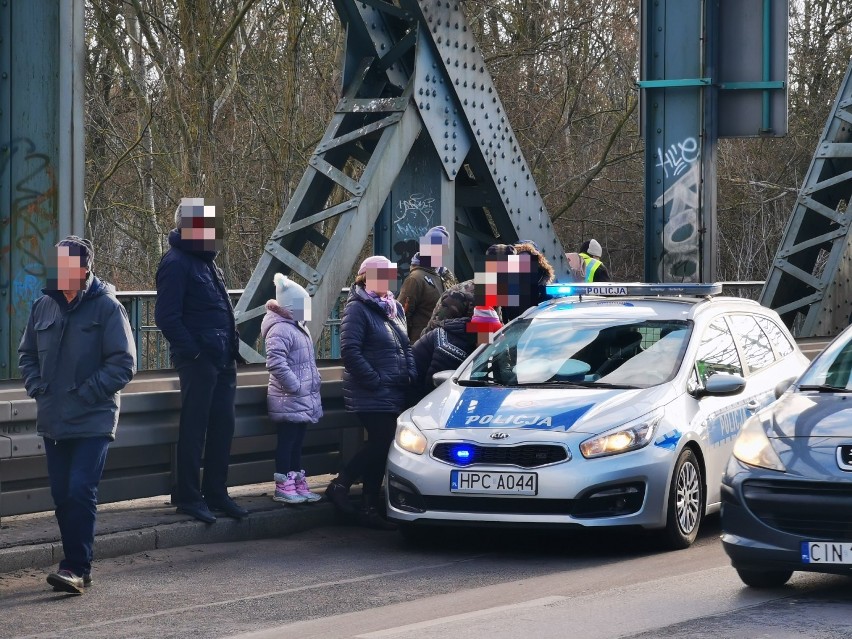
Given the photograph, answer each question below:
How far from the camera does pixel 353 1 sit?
1176 centimetres

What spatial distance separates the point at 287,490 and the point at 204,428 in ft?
3.24

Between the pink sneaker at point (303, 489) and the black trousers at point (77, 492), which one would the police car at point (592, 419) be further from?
the black trousers at point (77, 492)

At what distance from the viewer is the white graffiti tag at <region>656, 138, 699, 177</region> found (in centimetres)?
1270

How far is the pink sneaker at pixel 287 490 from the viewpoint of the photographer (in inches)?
407

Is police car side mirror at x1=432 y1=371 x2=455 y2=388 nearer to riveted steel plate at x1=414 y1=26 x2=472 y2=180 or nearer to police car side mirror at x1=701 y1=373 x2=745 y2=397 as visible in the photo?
police car side mirror at x1=701 y1=373 x2=745 y2=397

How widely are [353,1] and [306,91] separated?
48.9 feet

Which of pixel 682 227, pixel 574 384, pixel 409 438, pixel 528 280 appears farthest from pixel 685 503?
pixel 682 227

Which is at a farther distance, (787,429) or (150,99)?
(150,99)

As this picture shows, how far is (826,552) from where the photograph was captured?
702 centimetres

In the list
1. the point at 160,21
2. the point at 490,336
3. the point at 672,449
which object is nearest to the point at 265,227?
the point at 160,21

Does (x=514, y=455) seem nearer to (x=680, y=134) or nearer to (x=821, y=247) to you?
(x=680, y=134)

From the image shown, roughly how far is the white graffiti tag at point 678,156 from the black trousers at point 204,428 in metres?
4.72

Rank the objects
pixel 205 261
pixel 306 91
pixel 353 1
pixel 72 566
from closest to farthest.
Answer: pixel 72 566 < pixel 205 261 < pixel 353 1 < pixel 306 91

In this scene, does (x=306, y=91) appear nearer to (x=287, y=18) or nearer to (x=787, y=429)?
(x=287, y=18)
